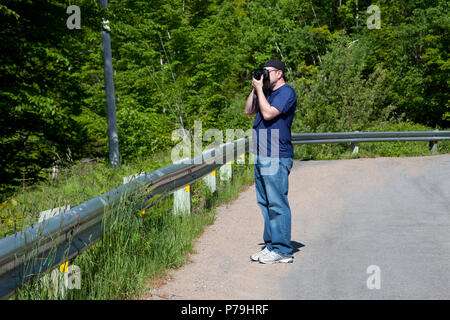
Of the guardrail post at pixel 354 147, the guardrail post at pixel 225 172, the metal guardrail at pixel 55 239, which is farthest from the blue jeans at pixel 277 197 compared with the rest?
the guardrail post at pixel 354 147

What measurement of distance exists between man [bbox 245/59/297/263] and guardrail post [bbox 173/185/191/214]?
6.15 feet

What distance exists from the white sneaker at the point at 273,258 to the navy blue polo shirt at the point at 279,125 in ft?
3.54

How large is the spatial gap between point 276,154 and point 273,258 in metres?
1.13

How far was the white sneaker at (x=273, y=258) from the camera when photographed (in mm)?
5490

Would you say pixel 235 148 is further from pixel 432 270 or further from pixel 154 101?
pixel 154 101

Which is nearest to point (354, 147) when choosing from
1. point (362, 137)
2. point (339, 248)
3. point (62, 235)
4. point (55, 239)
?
point (362, 137)

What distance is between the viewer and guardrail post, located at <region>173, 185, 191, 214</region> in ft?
23.3

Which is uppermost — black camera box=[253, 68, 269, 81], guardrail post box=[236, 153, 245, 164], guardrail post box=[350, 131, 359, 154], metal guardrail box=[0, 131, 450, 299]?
black camera box=[253, 68, 269, 81]

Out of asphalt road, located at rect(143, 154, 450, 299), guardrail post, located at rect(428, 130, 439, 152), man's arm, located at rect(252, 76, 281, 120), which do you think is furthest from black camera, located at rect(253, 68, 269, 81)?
guardrail post, located at rect(428, 130, 439, 152)

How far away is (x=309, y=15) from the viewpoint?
45000mm

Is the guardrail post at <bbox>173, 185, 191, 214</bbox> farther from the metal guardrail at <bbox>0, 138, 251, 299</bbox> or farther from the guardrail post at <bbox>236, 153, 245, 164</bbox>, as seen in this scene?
the guardrail post at <bbox>236, 153, 245, 164</bbox>

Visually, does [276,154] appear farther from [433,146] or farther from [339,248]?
[433,146]

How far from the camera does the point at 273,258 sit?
217 inches
